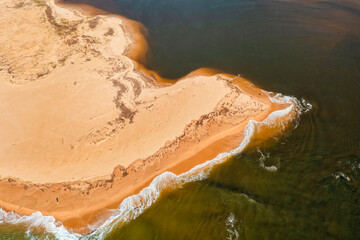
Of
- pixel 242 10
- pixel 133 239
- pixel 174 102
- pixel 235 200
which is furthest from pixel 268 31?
pixel 133 239

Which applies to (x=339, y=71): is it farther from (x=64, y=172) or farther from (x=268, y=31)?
(x=64, y=172)

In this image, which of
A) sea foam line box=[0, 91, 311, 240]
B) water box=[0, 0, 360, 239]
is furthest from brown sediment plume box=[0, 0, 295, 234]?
water box=[0, 0, 360, 239]

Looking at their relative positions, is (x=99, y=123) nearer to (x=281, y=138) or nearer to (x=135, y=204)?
(x=135, y=204)

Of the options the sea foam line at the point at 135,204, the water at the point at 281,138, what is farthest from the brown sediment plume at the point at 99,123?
the water at the point at 281,138

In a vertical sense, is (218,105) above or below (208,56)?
below

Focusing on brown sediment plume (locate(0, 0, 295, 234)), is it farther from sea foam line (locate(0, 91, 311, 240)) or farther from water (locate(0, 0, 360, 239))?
water (locate(0, 0, 360, 239))

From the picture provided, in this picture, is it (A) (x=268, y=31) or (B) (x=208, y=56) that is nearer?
(B) (x=208, y=56)
